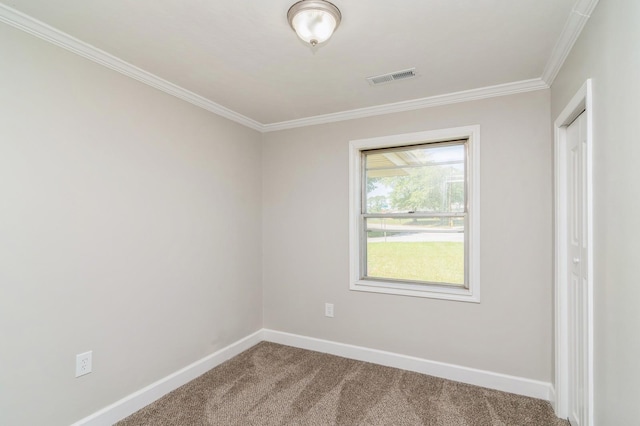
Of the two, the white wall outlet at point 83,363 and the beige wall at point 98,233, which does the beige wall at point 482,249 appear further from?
the white wall outlet at point 83,363

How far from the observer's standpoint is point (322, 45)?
1985 mm

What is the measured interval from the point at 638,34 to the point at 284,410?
2.75m

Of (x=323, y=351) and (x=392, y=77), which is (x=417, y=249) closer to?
(x=323, y=351)

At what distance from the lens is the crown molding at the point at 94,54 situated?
171 centimetres

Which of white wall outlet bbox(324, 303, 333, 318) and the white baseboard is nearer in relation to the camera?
the white baseboard

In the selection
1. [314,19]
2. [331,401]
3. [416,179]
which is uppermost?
[314,19]

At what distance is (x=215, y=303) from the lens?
120 inches

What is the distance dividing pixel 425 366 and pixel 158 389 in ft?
7.26

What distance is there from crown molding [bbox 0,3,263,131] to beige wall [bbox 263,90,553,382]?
1023mm

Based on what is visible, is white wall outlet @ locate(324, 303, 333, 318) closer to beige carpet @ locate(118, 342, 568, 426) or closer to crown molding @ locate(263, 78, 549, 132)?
beige carpet @ locate(118, 342, 568, 426)

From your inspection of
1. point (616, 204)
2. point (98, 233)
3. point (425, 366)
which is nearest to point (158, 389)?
point (98, 233)

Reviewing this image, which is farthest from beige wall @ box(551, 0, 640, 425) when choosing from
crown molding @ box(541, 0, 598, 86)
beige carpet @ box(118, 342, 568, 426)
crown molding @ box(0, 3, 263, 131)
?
crown molding @ box(0, 3, 263, 131)

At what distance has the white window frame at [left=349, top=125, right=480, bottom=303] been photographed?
2.71m

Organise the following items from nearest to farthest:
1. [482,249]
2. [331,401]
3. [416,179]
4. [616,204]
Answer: [616,204]
[331,401]
[482,249]
[416,179]
